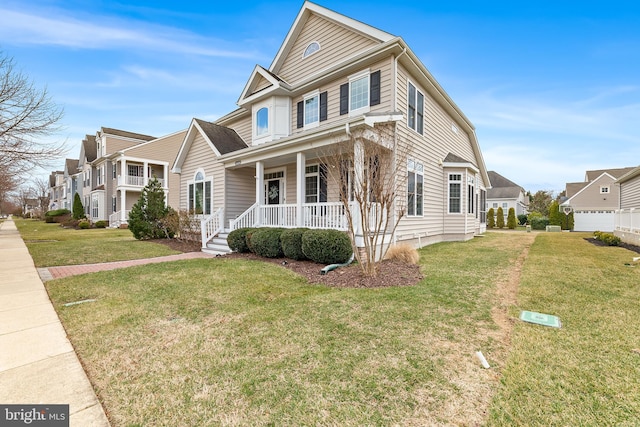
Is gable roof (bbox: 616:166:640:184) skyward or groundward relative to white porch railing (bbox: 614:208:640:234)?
skyward

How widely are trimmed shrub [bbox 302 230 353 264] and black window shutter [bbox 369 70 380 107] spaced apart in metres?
5.07

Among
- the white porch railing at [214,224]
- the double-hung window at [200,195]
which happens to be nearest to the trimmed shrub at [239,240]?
the white porch railing at [214,224]

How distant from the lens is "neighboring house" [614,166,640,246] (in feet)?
41.1

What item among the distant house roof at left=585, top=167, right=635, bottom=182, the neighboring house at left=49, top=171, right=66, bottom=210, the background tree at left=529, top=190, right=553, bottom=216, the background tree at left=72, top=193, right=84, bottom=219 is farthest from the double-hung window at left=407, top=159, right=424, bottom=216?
the neighboring house at left=49, top=171, right=66, bottom=210

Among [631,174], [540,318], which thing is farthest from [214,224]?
[631,174]

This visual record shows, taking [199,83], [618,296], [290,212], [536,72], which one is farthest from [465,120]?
[199,83]

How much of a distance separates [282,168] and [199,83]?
8.20 m

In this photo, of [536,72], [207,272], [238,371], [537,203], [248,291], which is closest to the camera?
[238,371]

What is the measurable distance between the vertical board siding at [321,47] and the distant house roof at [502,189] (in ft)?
124

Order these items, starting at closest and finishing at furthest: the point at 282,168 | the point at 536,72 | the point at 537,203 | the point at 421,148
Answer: the point at 421,148 → the point at 282,168 → the point at 536,72 → the point at 537,203

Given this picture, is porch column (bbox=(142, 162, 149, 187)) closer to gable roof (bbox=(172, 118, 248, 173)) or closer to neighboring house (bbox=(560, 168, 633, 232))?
gable roof (bbox=(172, 118, 248, 173))

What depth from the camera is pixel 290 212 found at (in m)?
10.3

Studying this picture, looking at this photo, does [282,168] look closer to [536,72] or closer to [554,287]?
[554,287]

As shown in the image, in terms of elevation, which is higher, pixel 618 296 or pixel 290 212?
pixel 290 212
